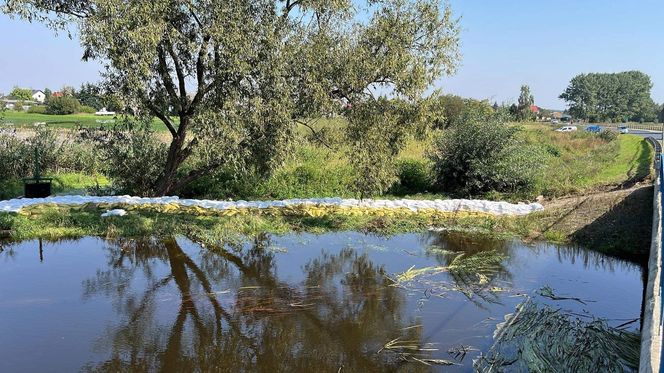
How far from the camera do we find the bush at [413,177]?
18.0 meters

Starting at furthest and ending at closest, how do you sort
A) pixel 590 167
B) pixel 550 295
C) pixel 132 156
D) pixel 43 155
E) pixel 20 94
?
pixel 20 94 < pixel 590 167 < pixel 43 155 < pixel 132 156 < pixel 550 295

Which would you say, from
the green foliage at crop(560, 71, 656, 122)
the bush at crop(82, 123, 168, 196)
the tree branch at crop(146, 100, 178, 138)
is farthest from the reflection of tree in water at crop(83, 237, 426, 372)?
the green foliage at crop(560, 71, 656, 122)

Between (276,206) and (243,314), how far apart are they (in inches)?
259

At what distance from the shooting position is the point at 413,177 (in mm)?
18500

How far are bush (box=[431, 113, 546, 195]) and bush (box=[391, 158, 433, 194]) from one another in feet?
1.34

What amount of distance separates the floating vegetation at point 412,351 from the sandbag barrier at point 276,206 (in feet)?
23.2

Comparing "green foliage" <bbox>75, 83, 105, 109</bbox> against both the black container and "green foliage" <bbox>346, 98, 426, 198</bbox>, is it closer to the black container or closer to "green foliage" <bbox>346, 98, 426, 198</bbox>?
the black container

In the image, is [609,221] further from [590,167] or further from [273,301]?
[273,301]

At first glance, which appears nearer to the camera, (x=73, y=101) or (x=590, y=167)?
(x=590, y=167)

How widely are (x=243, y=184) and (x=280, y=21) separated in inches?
261

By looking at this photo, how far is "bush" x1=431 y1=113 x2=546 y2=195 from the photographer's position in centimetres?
1673

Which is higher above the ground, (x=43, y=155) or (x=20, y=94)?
(x=20, y=94)

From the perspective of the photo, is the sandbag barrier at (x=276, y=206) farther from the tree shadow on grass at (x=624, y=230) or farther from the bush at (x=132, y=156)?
the tree shadow on grass at (x=624, y=230)

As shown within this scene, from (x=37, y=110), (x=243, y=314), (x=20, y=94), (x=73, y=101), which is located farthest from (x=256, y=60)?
(x=20, y=94)
